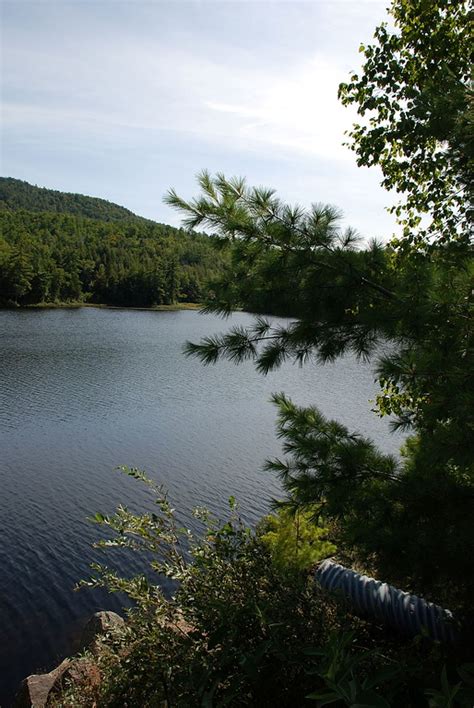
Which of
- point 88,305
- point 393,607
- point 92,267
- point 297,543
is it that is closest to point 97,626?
point 297,543

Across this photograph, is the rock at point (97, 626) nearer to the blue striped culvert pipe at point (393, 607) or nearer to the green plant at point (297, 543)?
the green plant at point (297, 543)

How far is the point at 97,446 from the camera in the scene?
1866 cm

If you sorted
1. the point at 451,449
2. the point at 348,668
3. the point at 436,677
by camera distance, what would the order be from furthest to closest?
the point at 436,677 → the point at 451,449 → the point at 348,668

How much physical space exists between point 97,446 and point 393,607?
564 inches

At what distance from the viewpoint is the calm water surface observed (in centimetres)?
1001

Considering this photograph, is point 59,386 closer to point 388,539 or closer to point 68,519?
point 68,519

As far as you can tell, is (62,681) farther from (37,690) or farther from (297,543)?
(297,543)

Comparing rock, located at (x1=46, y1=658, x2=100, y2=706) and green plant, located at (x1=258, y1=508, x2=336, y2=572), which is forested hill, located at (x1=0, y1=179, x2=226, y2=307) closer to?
green plant, located at (x1=258, y1=508, x2=336, y2=572)

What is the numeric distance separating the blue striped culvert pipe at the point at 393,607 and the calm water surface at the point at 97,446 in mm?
4940

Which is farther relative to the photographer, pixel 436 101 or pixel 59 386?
pixel 59 386

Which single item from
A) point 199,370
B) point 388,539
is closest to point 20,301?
point 199,370

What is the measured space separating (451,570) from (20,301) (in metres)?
81.4

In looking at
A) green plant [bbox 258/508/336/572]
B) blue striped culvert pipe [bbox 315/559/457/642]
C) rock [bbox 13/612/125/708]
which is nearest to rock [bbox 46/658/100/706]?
rock [bbox 13/612/125/708]

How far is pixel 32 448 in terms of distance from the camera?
1795 centimetres
